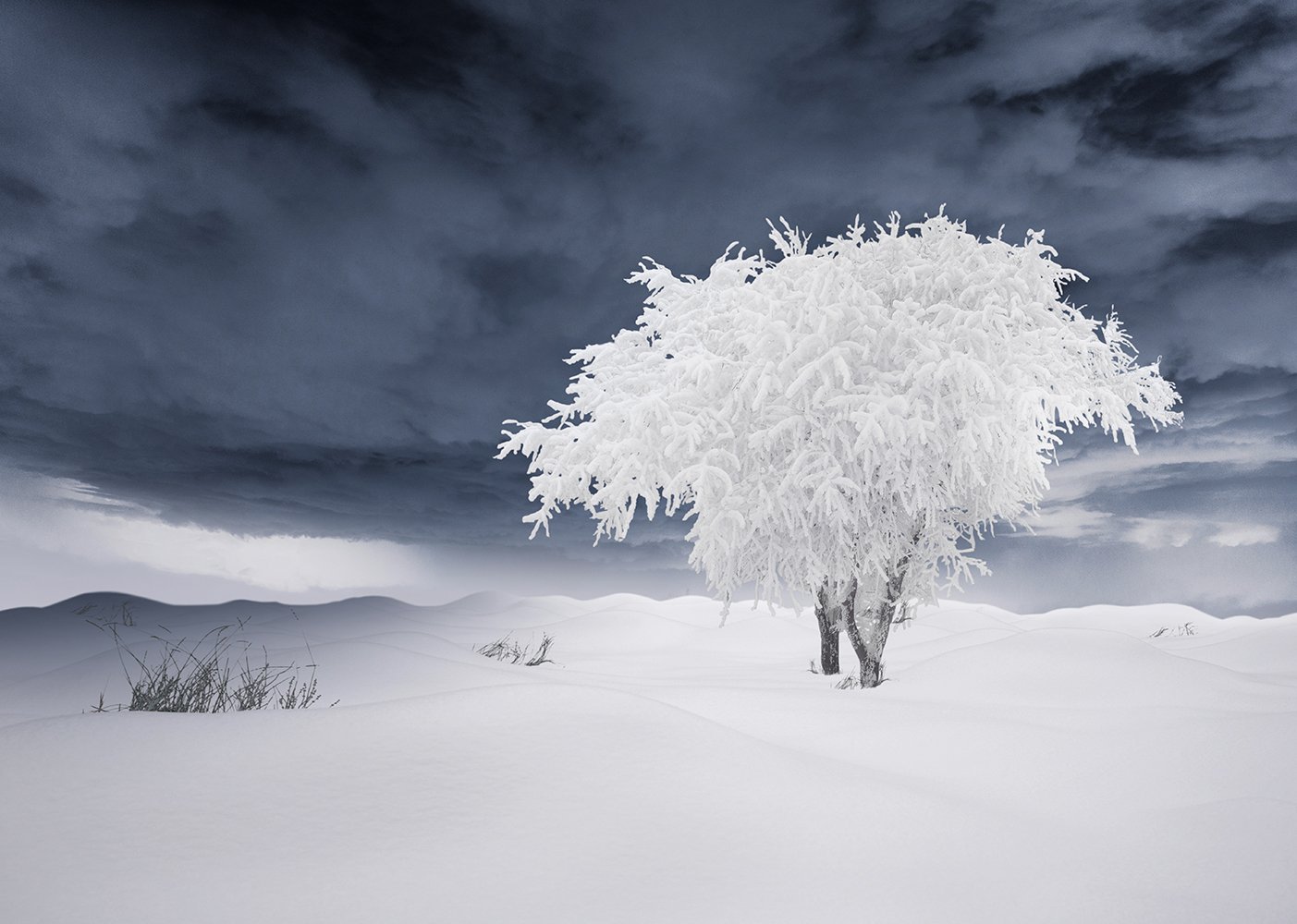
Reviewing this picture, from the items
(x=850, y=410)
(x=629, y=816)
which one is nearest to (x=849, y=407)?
(x=850, y=410)

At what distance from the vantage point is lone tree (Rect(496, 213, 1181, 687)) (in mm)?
10797

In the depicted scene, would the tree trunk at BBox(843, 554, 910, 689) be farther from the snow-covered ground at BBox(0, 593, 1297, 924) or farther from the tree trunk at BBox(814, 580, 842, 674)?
the snow-covered ground at BBox(0, 593, 1297, 924)

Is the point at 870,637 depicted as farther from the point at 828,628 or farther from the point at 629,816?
the point at 629,816

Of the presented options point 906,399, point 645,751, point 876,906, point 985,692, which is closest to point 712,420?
point 906,399

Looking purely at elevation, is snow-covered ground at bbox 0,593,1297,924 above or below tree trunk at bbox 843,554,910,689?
below

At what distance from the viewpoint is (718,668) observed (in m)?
15.1

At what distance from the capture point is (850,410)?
1074 centimetres

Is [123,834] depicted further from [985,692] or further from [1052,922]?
[985,692]

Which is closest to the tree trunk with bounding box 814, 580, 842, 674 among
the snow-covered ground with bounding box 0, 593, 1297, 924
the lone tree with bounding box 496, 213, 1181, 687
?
the lone tree with bounding box 496, 213, 1181, 687

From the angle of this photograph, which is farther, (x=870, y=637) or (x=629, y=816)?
(x=870, y=637)

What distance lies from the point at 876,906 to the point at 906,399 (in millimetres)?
7971

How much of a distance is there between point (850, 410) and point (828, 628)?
5266 mm

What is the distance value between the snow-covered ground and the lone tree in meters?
4.13

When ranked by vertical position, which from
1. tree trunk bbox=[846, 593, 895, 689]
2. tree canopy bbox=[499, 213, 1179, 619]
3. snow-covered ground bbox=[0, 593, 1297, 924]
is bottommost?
snow-covered ground bbox=[0, 593, 1297, 924]
